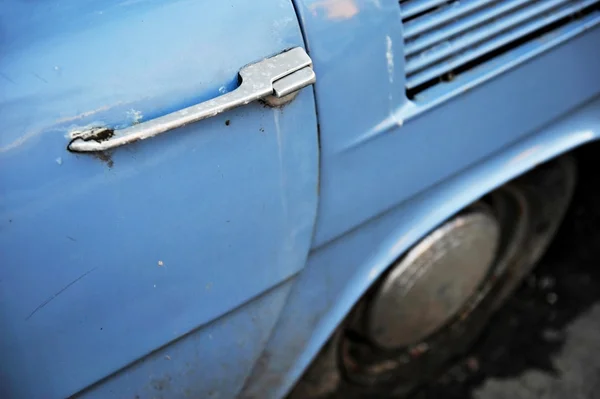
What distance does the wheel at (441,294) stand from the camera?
1.52 meters

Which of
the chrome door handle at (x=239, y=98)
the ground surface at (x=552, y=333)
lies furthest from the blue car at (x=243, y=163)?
the ground surface at (x=552, y=333)

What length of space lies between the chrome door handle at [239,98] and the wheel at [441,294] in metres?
0.65

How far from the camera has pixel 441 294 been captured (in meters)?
1.65

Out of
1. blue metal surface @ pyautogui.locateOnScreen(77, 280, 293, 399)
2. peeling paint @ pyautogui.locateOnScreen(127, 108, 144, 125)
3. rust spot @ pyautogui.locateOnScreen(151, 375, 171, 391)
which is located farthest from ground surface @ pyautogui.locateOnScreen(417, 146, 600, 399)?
peeling paint @ pyautogui.locateOnScreen(127, 108, 144, 125)

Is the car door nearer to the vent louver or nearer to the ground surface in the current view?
the vent louver

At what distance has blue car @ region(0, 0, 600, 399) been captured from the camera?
86 cm

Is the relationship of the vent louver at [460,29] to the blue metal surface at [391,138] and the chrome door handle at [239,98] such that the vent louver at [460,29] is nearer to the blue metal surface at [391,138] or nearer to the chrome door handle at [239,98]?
the blue metal surface at [391,138]

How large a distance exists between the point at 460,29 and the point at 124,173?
70 cm

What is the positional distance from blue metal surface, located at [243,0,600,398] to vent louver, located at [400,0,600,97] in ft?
0.11

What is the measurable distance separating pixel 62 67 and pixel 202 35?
203 mm

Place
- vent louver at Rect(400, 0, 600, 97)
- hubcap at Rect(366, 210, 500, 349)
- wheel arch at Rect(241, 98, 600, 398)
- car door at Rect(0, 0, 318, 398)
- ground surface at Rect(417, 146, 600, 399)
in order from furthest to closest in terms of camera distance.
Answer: ground surface at Rect(417, 146, 600, 399) < hubcap at Rect(366, 210, 500, 349) < wheel arch at Rect(241, 98, 600, 398) < vent louver at Rect(400, 0, 600, 97) < car door at Rect(0, 0, 318, 398)

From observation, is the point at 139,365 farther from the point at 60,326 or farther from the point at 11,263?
the point at 11,263

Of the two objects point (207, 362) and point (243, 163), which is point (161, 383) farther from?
point (243, 163)

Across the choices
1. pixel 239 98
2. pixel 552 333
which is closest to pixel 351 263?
pixel 239 98
